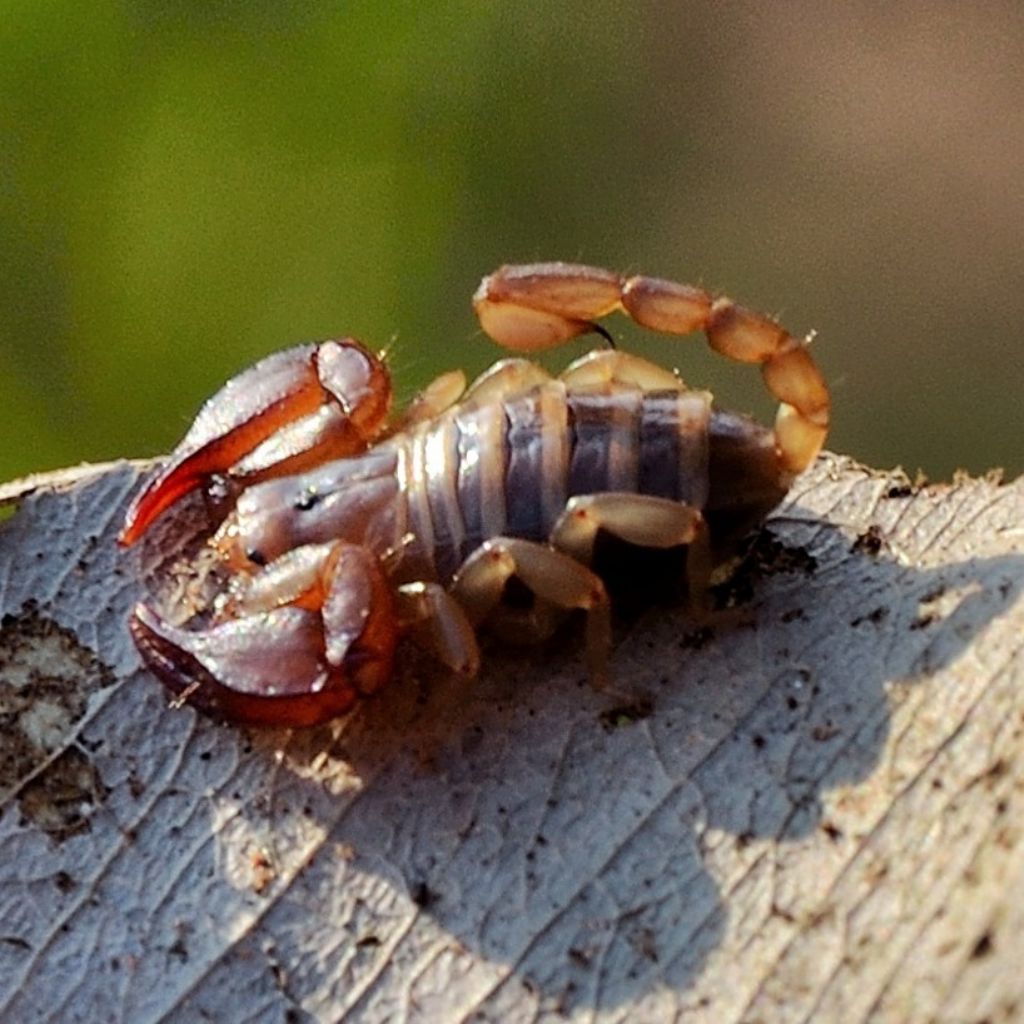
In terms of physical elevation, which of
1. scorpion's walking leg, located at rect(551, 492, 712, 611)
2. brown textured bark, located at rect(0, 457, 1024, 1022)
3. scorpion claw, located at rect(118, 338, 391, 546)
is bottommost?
brown textured bark, located at rect(0, 457, 1024, 1022)

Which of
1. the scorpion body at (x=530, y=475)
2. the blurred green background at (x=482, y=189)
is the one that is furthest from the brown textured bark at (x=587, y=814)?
the blurred green background at (x=482, y=189)

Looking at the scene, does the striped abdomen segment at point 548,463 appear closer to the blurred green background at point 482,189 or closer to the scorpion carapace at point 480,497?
the scorpion carapace at point 480,497

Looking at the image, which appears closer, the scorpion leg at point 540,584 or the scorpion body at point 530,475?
the scorpion leg at point 540,584

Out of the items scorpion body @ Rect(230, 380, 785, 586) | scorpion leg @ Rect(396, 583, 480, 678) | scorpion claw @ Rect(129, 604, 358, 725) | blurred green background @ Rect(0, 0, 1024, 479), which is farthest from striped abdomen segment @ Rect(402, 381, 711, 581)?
blurred green background @ Rect(0, 0, 1024, 479)

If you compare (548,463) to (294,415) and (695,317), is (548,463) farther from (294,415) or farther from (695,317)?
(294,415)

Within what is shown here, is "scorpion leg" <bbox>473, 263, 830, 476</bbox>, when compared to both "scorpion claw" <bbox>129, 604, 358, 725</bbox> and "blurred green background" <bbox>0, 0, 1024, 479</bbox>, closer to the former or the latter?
"scorpion claw" <bbox>129, 604, 358, 725</bbox>

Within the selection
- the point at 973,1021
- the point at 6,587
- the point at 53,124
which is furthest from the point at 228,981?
the point at 53,124
